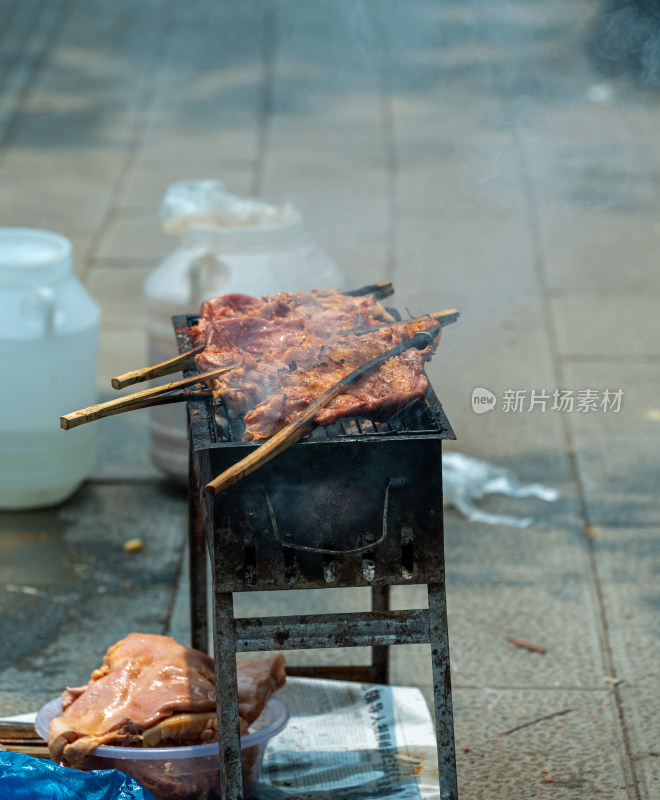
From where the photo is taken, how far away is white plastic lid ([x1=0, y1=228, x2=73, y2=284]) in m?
4.58

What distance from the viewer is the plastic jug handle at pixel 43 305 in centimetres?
455

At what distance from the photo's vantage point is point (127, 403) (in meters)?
2.67

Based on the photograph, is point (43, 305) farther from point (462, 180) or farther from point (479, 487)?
point (462, 180)

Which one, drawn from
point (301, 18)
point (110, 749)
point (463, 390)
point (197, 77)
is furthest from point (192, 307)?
point (301, 18)

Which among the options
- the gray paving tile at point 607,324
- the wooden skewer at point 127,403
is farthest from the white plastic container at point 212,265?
the gray paving tile at point 607,324

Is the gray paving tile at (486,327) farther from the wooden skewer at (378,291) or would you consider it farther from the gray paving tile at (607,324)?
the wooden skewer at (378,291)

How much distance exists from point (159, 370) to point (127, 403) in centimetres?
31

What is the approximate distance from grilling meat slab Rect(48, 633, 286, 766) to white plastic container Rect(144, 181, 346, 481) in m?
1.76

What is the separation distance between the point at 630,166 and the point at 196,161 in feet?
12.1

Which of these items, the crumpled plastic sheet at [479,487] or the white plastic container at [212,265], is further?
the crumpled plastic sheet at [479,487]

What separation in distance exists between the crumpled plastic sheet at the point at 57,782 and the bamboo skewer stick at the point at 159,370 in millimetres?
956

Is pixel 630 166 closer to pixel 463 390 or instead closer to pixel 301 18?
pixel 463 390

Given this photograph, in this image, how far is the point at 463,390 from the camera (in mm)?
5934

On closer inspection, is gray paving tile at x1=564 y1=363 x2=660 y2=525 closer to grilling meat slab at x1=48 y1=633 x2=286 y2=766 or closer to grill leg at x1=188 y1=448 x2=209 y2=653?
grill leg at x1=188 y1=448 x2=209 y2=653
